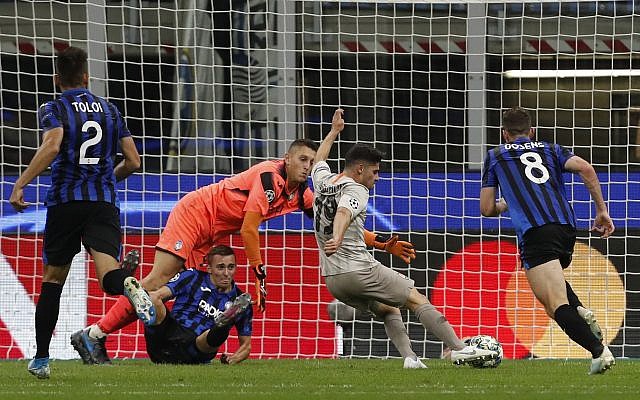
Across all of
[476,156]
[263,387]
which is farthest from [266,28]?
[263,387]

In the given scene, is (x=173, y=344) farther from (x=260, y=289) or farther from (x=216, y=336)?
(x=260, y=289)

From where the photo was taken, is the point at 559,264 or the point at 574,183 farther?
the point at 574,183

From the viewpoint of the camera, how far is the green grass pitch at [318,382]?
6.61 m

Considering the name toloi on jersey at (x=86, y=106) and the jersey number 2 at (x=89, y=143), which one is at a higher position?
the name toloi on jersey at (x=86, y=106)

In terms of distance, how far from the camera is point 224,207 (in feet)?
32.9

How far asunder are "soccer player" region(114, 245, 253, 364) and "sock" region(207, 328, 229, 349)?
0.09 feet

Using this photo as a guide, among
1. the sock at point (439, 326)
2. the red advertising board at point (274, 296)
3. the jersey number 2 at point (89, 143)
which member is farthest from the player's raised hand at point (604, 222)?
the red advertising board at point (274, 296)

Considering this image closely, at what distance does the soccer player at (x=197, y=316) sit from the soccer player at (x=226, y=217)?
0.16 metres

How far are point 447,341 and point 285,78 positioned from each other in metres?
4.09

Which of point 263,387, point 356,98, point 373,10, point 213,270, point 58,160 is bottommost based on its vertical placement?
point 263,387

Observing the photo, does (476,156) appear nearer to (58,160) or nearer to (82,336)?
(82,336)

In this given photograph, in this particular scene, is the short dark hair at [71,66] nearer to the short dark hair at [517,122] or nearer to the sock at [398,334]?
the short dark hair at [517,122]

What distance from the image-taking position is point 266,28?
1209 cm

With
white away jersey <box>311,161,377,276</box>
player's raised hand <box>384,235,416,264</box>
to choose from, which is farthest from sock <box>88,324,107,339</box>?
player's raised hand <box>384,235,416,264</box>
